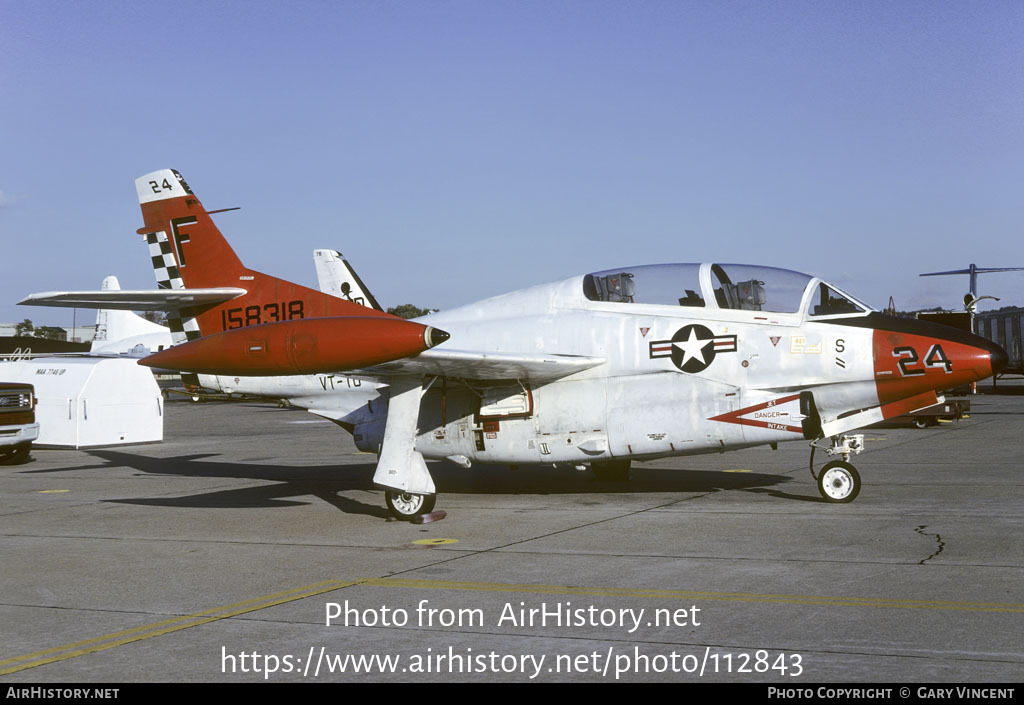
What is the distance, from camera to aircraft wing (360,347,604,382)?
11.1 meters

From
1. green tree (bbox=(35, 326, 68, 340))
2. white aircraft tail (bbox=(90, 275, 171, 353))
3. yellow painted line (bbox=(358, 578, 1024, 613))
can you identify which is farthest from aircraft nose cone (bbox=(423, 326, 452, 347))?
green tree (bbox=(35, 326, 68, 340))

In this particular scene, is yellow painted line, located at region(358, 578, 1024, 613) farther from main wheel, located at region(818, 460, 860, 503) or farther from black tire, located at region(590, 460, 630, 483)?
black tire, located at region(590, 460, 630, 483)

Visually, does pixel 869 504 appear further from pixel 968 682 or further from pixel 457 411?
pixel 968 682

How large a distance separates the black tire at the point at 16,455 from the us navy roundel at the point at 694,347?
50.0ft

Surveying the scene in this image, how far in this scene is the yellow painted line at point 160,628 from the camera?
19.8 feet

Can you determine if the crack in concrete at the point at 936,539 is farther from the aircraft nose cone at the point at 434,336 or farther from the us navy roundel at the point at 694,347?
the aircraft nose cone at the point at 434,336

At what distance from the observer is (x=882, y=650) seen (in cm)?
582

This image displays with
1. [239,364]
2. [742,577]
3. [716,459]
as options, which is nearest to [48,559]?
[239,364]

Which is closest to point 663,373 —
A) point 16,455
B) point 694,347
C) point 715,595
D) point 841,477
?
point 694,347

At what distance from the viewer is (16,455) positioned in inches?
834

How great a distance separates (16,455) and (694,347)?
53.2 feet

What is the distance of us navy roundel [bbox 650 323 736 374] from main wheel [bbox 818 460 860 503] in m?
2.06

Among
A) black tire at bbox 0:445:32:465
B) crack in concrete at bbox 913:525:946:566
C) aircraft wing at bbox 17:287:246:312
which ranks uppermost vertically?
aircraft wing at bbox 17:287:246:312

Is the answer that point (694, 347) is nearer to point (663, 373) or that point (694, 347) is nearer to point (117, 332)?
point (663, 373)
